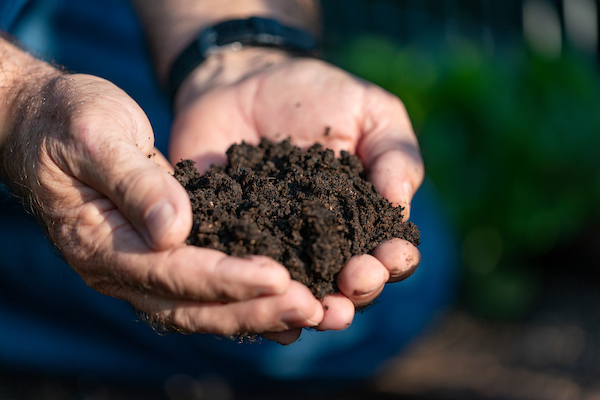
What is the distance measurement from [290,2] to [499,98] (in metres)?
2.25

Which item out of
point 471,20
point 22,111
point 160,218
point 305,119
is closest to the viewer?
point 160,218

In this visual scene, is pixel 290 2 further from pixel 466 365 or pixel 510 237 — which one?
pixel 466 365

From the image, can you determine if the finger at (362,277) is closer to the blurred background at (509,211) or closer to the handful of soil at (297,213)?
the handful of soil at (297,213)

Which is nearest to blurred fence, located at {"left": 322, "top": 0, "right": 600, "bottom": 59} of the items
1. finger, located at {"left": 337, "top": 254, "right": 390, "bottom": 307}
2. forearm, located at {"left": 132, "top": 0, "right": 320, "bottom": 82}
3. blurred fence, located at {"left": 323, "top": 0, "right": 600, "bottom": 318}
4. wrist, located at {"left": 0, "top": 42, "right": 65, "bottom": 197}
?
blurred fence, located at {"left": 323, "top": 0, "right": 600, "bottom": 318}

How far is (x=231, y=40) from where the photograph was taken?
A: 2.99 metres

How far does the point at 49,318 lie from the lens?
2861 mm

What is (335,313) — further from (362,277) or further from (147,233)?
(147,233)

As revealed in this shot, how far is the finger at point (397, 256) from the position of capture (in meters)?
1.58

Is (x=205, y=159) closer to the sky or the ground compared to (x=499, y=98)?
closer to the ground

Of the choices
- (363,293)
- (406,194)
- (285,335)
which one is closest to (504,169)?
(406,194)

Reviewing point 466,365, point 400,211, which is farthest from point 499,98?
point 400,211

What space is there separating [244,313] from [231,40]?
2.26m

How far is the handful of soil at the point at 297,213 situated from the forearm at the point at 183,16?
1.71 meters

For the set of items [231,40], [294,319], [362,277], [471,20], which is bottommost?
[294,319]
